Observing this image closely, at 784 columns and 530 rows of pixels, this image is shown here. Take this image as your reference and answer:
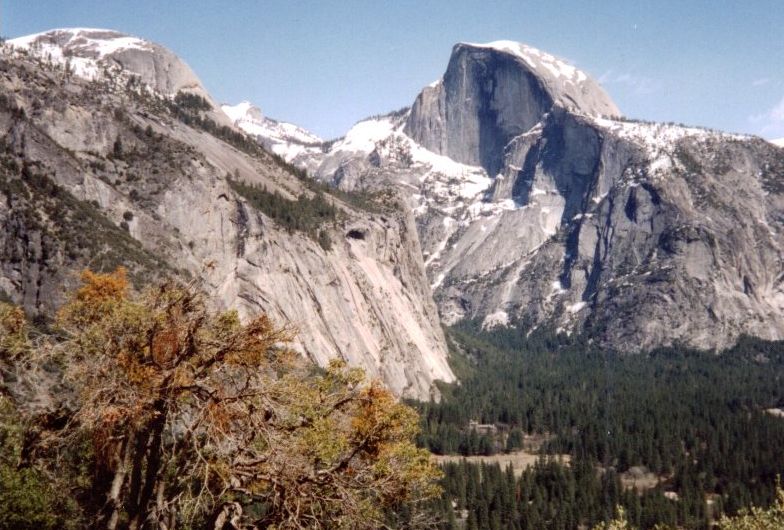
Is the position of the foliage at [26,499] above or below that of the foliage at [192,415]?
below

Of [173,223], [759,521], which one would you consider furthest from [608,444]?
[759,521]

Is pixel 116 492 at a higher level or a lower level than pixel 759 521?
higher

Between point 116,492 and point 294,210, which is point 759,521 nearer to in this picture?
point 116,492

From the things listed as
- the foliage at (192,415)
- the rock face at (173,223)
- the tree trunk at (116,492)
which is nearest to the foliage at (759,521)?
the foliage at (192,415)

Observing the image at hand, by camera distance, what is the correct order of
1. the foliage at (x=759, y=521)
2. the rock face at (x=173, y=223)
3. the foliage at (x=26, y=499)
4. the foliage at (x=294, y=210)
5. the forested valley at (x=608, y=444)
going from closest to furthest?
the foliage at (x=26, y=499) → the foliage at (x=759, y=521) → the rock face at (x=173, y=223) → the forested valley at (x=608, y=444) → the foliage at (x=294, y=210)

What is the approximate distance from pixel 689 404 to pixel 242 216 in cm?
10663

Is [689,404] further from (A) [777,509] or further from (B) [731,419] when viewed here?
(A) [777,509]

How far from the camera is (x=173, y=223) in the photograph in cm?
10044

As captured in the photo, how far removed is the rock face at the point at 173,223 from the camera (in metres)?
77.0

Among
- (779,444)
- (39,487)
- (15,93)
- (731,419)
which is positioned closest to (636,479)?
(779,444)

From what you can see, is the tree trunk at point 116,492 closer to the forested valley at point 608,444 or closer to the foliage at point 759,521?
the foliage at point 759,521

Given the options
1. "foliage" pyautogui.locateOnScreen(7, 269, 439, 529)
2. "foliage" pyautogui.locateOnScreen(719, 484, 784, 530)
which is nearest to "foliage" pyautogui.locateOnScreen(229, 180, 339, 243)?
"foliage" pyautogui.locateOnScreen(719, 484, 784, 530)

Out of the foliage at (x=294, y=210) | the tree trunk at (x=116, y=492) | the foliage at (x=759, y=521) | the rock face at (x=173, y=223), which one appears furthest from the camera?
the foliage at (x=294, y=210)

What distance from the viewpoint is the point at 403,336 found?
5556 inches
